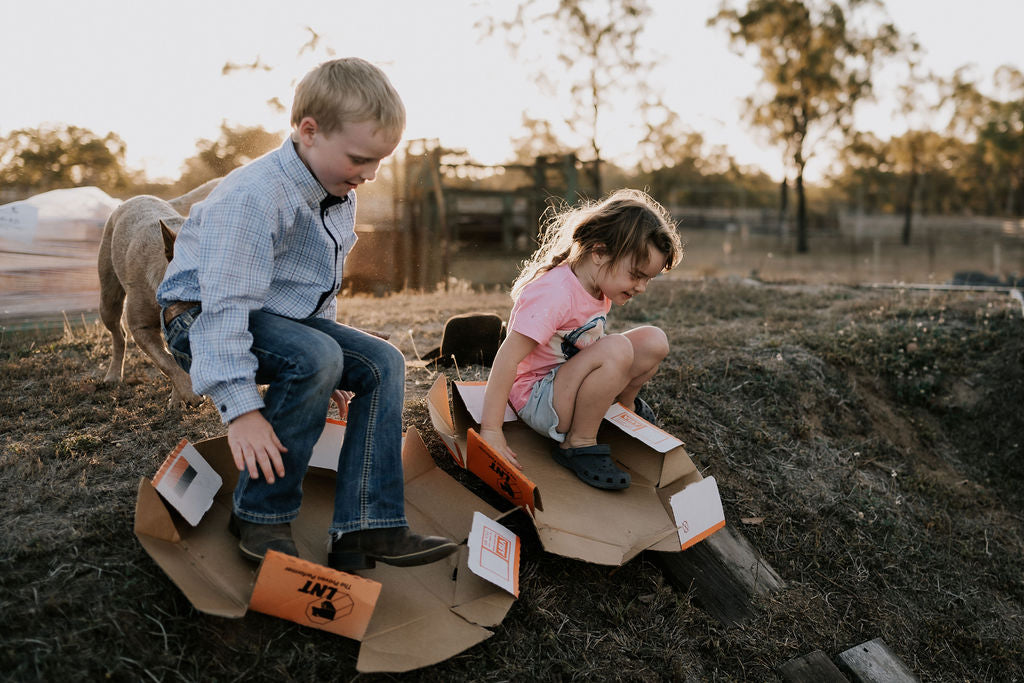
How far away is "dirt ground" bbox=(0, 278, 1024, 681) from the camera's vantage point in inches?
69.7

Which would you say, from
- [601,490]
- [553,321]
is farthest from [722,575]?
[553,321]

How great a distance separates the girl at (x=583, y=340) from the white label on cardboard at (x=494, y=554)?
302 millimetres

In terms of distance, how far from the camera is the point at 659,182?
149 ft

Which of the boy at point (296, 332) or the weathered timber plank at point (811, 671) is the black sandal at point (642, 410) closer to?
the weathered timber plank at point (811, 671)

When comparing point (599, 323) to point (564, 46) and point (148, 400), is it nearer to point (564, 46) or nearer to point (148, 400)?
point (148, 400)

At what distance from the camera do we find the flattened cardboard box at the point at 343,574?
1.73 m

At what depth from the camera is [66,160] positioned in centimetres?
1572

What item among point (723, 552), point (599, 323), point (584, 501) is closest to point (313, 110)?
point (599, 323)

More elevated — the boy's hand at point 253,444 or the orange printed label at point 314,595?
the boy's hand at point 253,444

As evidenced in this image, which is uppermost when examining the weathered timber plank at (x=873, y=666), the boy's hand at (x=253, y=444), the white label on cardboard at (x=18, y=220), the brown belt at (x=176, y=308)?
the white label on cardboard at (x=18, y=220)

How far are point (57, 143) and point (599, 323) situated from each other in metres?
17.0

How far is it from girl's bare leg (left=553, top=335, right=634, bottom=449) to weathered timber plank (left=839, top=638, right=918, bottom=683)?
3.77 feet

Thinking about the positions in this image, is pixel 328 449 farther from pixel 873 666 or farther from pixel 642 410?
pixel 873 666

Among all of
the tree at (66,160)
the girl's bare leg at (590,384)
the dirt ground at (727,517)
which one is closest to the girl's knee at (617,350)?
the girl's bare leg at (590,384)
